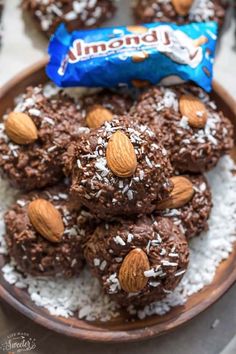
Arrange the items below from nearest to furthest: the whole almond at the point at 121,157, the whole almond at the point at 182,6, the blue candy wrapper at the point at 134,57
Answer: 1. the whole almond at the point at 121,157
2. the blue candy wrapper at the point at 134,57
3. the whole almond at the point at 182,6

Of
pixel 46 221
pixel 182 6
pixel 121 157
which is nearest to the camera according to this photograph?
pixel 121 157

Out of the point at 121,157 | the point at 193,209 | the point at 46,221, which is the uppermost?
the point at 121,157

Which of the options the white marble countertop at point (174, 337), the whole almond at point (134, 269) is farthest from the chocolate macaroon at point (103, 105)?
the white marble countertop at point (174, 337)

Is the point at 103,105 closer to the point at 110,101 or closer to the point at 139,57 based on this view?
the point at 110,101

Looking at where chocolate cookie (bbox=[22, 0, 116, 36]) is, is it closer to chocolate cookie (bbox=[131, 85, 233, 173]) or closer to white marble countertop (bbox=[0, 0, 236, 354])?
chocolate cookie (bbox=[131, 85, 233, 173])

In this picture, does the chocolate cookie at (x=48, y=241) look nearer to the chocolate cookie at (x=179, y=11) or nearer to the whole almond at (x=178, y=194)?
the whole almond at (x=178, y=194)

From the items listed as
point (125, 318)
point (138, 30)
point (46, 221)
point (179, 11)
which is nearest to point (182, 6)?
point (179, 11)

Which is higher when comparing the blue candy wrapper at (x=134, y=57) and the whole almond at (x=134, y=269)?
the blue candy wrapper at (x=134, y=57)
